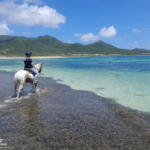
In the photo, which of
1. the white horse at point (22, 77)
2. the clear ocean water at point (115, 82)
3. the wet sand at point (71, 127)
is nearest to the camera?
the wet sand at point (71, 127)

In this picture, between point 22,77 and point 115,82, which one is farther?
point 115,82

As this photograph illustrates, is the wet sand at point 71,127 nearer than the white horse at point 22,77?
Yes

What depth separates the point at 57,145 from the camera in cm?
443

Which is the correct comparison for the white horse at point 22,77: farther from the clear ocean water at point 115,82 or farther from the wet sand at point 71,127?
the clear ocean water at point 115,82

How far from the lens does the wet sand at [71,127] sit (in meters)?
4.50

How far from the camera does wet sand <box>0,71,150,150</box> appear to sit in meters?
4.50

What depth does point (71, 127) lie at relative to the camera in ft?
18.5

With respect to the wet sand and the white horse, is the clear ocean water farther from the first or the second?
the white horse

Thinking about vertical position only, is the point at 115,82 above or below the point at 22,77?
below

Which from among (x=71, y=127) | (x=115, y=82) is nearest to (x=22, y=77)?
(x=71, y=127)

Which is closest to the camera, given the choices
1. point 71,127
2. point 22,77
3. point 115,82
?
point 71,127

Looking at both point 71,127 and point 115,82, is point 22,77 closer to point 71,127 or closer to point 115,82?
point 71,127

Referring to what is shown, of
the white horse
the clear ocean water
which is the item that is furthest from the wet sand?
the clear ocean water

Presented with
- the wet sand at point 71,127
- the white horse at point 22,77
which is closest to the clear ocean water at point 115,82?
the wet sand at point 71,127
